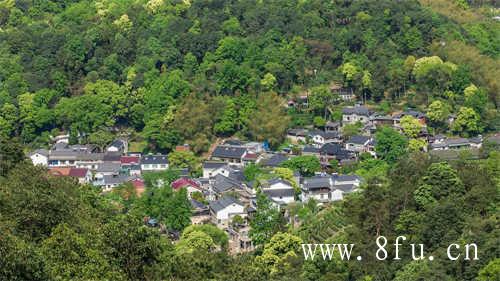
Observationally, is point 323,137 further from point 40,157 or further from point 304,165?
point 40,157

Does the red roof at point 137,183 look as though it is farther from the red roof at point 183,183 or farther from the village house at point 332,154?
the village house at point 332,154

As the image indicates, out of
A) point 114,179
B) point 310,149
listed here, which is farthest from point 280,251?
point 310,149

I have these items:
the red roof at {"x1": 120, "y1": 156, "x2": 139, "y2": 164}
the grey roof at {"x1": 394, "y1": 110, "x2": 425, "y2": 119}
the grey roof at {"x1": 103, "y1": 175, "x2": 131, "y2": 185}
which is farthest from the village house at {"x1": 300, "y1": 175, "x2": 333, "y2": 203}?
the red roof at {"x1": 120, "y1": 156, "x2": 139, "y2": 164}

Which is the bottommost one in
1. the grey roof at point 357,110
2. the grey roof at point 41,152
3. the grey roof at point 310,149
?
the grey roof at point 310,149

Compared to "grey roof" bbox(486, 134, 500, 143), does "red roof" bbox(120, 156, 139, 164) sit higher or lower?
lower

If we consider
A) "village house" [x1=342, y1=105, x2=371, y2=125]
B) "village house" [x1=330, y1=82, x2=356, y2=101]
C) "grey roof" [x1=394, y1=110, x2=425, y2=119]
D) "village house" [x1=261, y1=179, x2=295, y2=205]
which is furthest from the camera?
"village house" [x1=330, y1=82, x2=356, y2=101]

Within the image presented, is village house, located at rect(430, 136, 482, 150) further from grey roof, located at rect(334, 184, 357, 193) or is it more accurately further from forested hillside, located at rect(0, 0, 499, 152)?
grey roof, located at rect(334, 184, 357, 193)

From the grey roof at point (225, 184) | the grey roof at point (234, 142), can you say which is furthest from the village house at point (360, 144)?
the grey roof at point (225, 184)

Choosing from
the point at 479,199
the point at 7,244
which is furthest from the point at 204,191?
the point at 7,244
